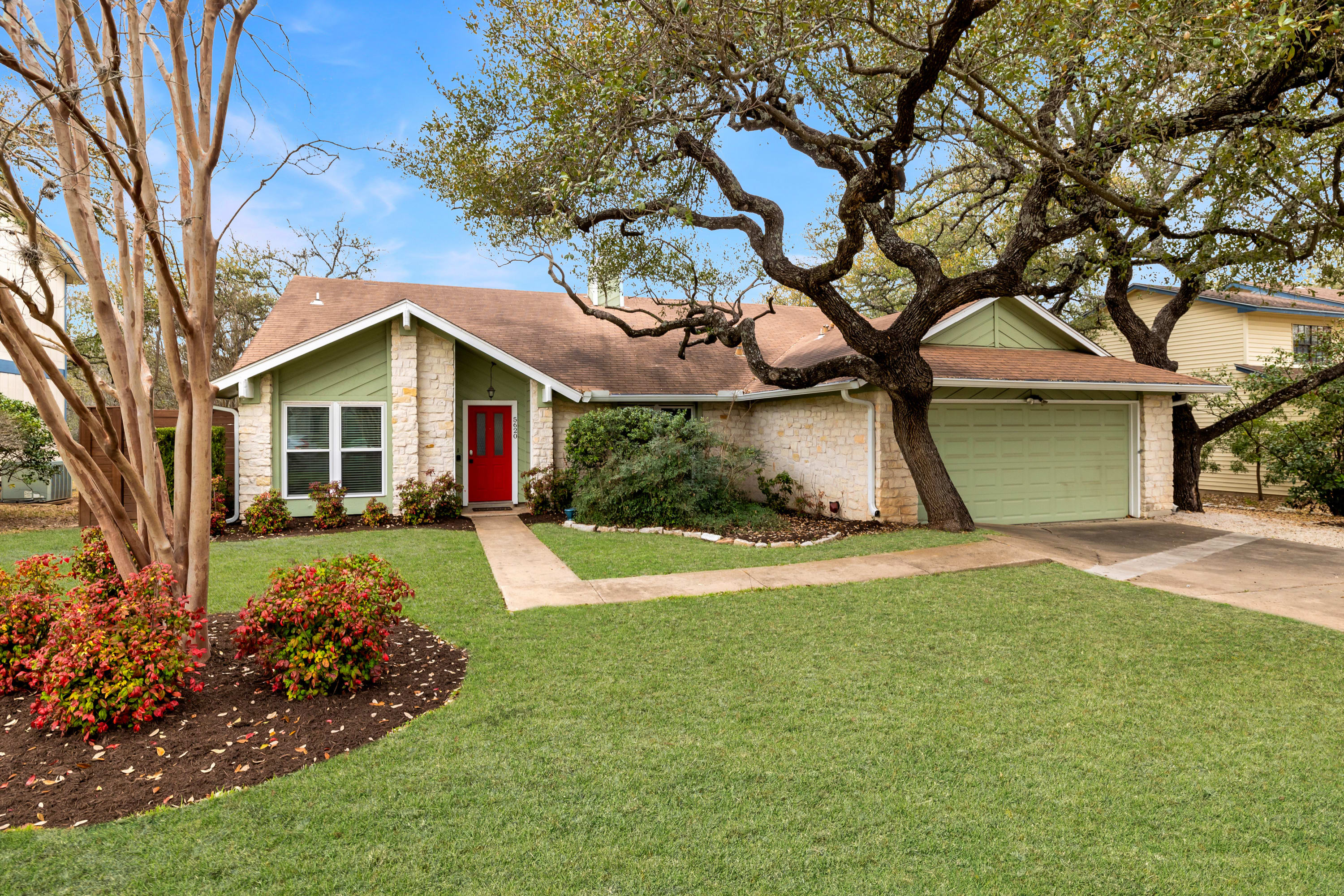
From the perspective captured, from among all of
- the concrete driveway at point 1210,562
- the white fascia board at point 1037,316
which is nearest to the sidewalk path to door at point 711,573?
the concrete driveway at point 1210,562

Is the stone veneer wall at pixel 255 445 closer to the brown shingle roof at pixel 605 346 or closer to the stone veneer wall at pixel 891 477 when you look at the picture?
the brown shingle roof at pixel 605 346

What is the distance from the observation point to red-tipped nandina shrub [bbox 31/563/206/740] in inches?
140

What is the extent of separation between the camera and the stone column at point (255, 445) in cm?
1143

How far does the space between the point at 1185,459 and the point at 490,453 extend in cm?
1403

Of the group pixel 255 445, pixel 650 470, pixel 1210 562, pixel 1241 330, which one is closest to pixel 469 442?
pixel 255 445

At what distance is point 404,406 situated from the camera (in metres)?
12.1

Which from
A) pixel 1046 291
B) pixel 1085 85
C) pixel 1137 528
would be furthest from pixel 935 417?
pixel 1085 85

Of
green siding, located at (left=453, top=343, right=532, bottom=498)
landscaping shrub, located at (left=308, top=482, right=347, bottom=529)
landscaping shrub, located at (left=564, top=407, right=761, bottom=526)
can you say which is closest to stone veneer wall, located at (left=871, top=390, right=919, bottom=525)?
landscaping shrub, located at (left=564, top=407, right=761, bottom=526)

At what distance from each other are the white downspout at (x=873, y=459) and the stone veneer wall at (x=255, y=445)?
380 inches

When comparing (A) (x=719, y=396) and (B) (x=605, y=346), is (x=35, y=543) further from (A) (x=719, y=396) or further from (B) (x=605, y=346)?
(A) (x=719, y=396)

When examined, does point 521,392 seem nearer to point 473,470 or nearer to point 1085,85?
point 473,470

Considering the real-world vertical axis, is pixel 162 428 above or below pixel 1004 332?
below

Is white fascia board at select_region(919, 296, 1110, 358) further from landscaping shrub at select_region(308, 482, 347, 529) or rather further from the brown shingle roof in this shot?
landscaping shrub at select_region(308, 482, 347, 529)

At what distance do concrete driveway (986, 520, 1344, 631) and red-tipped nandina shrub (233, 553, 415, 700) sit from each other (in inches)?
302
